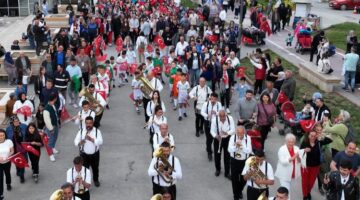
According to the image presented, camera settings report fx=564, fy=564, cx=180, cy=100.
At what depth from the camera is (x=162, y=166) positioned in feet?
30.5

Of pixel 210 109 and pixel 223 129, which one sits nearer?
pixel 223 129

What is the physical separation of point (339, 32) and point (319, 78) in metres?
11.0

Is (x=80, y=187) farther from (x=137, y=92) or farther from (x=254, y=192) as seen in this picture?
(x=137, y=92)

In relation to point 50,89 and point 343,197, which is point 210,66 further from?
point 343,197

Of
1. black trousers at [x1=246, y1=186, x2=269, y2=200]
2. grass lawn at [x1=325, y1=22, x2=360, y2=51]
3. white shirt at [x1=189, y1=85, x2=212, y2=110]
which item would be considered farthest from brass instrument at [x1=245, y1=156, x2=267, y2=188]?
grass lawn at [x1=325, y1=22, x2=360, y2=51]

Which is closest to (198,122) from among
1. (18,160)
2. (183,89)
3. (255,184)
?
(183,89)

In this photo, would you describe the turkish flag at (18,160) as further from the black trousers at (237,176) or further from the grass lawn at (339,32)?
the grass lawn at (339,32)

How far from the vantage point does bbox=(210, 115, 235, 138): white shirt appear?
1148 centimetres

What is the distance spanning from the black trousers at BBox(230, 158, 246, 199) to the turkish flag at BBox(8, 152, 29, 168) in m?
4.13

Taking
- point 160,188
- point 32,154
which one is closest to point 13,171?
point 32,154

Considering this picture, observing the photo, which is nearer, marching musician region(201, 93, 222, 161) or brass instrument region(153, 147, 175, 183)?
brass instrument region(153, 147, 175, 183)

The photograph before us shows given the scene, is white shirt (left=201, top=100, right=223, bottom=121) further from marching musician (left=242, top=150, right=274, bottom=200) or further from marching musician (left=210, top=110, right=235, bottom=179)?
marching musician (left=242, top=150, right=274, bottom=200)

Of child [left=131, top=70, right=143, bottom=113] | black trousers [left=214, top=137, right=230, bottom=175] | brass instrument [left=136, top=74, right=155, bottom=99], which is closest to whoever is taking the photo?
black trousers [left=214, top=137, right=230, bottom=175]

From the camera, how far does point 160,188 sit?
31.6 ft
